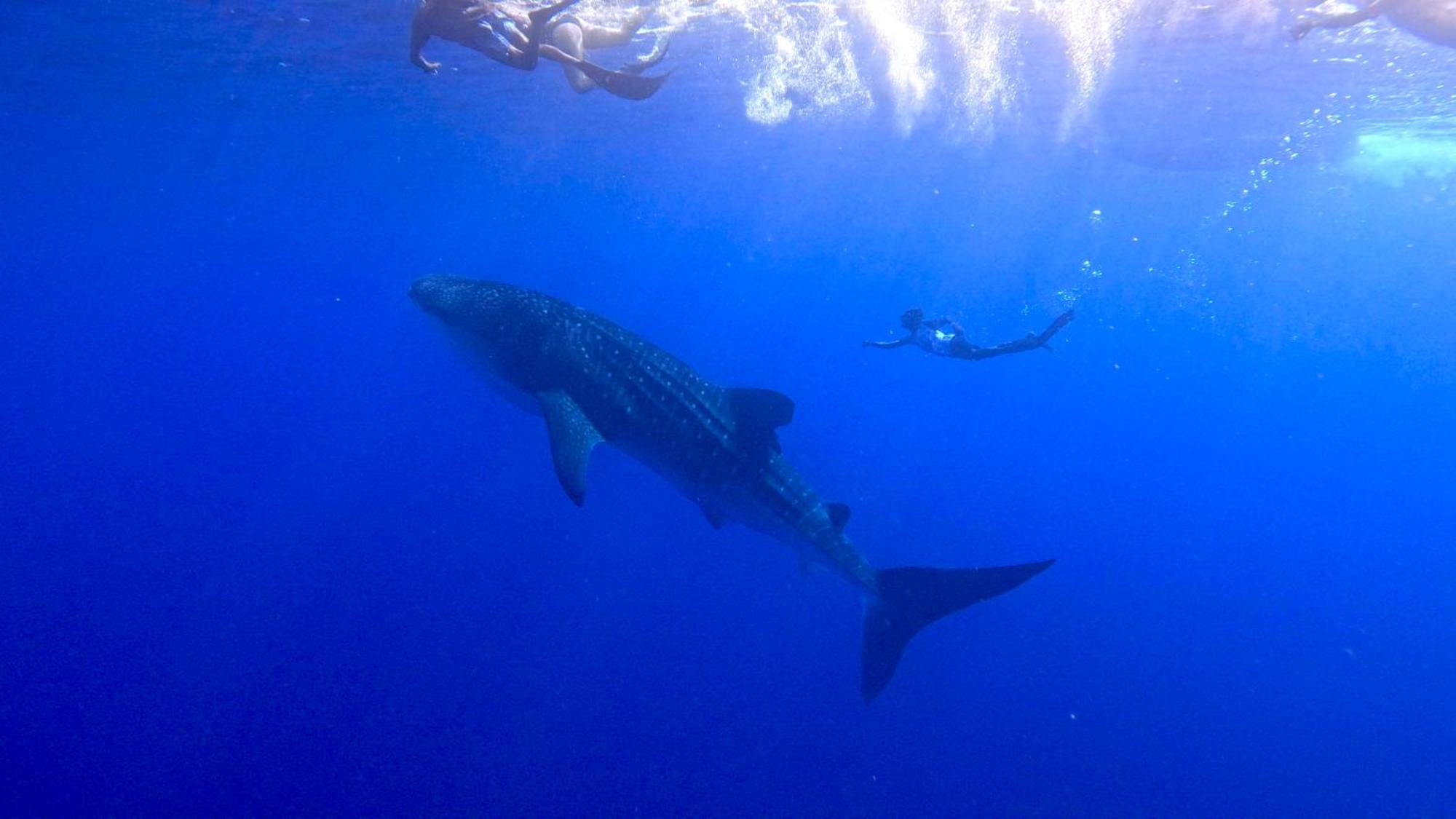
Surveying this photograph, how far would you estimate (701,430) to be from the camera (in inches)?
272

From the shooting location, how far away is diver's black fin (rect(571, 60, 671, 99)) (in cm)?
838

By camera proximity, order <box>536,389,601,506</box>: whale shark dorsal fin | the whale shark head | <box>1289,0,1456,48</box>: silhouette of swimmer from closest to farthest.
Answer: <box>536,389,601,506</box>: whale shark dorsal fin
the whale shark head
<box>1289,0,1456,48</box>: silhouette of swimmer

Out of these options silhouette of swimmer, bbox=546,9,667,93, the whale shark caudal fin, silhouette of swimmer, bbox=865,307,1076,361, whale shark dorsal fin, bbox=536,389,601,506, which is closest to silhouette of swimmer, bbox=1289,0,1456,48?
silhouette of swimmer, bbox=865,307,1076,361

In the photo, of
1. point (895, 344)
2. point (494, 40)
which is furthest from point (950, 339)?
point (494, 40)

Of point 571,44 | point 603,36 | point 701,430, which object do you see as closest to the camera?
point 701,430

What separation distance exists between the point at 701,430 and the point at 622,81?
4429 mm

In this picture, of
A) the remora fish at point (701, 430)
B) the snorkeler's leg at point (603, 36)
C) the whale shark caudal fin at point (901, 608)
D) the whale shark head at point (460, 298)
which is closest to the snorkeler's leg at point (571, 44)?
the snorkeler's leg at point (603, 36)

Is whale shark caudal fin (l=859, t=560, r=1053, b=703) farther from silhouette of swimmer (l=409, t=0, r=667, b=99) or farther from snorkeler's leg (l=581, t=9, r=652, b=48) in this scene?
snorkeler's leg (l=581, t=9, r=652, b=48)

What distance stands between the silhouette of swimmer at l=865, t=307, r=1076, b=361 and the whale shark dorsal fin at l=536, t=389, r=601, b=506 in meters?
7.32

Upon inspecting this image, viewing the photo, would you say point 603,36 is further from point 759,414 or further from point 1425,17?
point 1425,17

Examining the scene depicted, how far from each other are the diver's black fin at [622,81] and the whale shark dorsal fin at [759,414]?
389 centimetres

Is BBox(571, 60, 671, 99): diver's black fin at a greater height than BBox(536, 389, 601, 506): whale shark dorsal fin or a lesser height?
greater

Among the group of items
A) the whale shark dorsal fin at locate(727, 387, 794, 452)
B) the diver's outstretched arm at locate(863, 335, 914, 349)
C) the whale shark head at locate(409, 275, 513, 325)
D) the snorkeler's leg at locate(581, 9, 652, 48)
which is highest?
the snorkeler's leg at locate(581, 9, 652, 48)

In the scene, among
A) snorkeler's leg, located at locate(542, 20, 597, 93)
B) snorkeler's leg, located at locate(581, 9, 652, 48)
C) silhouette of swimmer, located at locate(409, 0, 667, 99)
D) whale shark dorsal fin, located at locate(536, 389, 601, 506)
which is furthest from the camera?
→ snorkeler's leg, located at locate(581, 9, 652, 48)
